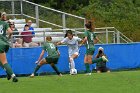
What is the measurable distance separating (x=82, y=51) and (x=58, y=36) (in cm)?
207

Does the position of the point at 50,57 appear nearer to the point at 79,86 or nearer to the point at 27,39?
the point at 27,39

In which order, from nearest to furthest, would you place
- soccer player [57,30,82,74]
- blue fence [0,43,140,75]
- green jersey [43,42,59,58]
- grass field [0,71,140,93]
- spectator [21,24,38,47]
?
grass field [0,71,140,93], green jersey [43,42,59,58], soccer player [57,30,82,74], blue fence [0,43,140,75], spectator [21,24,38,47]

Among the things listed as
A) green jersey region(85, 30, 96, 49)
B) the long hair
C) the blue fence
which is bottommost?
the blue fence

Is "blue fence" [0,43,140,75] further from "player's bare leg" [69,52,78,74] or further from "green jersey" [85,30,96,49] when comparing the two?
"green jersey" [85,30,96,49]

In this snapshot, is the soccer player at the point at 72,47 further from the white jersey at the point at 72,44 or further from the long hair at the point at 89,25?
the long hair at the point at 89,25

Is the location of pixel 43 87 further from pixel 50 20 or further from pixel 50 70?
pixel 50 20

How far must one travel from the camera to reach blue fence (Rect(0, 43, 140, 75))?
25047 mm

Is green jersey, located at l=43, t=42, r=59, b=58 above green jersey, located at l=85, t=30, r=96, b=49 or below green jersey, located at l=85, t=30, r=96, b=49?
below

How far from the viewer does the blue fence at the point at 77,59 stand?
25.0 m

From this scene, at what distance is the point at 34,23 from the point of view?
1222 inches

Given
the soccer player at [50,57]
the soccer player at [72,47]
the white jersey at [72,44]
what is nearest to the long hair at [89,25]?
the soccer player at [50,57]

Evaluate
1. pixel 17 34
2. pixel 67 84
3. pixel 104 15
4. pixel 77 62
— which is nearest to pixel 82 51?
pixel 77 62

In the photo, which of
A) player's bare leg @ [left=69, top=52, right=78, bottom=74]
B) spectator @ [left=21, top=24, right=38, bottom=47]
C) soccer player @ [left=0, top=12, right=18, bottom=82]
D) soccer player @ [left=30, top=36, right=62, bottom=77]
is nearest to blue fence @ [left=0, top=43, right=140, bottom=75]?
spectator @ [left=21, top=24, right=38, bottom=47]

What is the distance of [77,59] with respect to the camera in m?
26.0
